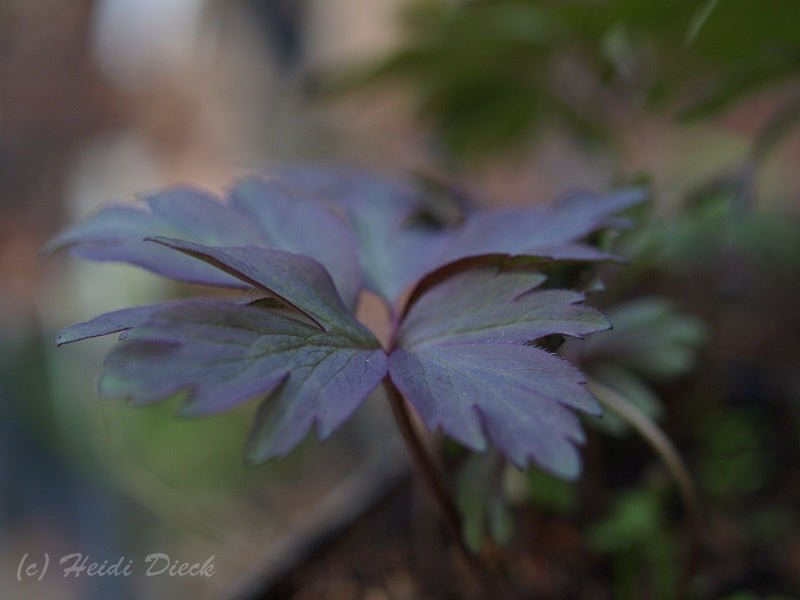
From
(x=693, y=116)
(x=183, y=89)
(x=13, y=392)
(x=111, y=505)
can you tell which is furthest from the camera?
(x=183, y=89)

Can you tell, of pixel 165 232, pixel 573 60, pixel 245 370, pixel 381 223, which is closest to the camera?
pixel 245 370

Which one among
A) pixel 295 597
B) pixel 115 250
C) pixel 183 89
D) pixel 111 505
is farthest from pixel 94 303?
pixel 183 89

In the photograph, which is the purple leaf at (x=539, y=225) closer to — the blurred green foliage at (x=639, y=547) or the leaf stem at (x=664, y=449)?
the leaf stem at (x=664, y=449)

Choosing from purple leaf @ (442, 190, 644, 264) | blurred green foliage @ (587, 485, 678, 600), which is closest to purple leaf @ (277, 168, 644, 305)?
purple leaf @ (442, 190, 644, 264)

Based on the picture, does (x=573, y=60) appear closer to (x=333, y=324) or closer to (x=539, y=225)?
A: (x=539, y=225)

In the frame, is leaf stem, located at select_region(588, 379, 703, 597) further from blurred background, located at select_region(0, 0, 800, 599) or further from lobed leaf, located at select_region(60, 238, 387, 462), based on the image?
lobed leaf, located at select_region(60, 238, 387, 462)

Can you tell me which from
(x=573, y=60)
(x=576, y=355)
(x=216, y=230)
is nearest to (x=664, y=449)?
(x=576, y=355)

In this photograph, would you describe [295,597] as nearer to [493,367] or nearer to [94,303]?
[493,367]
